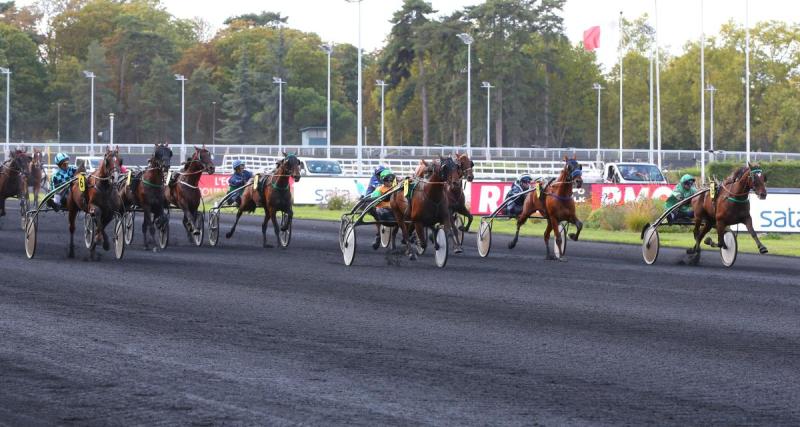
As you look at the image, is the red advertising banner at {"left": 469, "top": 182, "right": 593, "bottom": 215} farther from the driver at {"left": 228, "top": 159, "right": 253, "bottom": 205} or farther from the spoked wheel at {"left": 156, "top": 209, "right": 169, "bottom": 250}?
the spoked wheel at {"left": 156, "top": 209, "right": 169, "bottom": 250}

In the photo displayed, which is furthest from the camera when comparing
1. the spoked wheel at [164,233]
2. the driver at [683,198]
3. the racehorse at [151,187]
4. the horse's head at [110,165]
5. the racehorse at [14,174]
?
the racehorse at [14,174]

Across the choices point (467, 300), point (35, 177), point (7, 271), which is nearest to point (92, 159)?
point (35, 177)

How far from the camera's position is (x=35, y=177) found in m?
29.4

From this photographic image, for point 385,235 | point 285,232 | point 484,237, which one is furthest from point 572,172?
point 285,232

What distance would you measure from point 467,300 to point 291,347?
3.84 meters

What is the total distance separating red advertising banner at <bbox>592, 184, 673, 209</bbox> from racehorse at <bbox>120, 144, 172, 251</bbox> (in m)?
13.9

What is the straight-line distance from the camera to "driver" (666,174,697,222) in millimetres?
19562

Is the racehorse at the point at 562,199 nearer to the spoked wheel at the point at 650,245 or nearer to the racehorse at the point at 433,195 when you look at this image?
the spoked wheel at the point at 650,245

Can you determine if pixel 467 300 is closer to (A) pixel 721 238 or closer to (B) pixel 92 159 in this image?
(A) pixel 721 238

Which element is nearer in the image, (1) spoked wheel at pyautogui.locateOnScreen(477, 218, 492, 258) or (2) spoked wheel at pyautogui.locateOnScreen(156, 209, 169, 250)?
(1) spoked wheel at pyautogui.locateOnScreen(477, 218, 492, 258)

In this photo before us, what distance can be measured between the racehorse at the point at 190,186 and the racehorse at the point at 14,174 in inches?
201

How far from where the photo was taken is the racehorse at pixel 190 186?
21594 mm

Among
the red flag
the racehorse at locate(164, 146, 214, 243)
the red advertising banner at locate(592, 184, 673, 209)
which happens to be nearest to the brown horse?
the racehorse at locate(164, 146, 214, 243)

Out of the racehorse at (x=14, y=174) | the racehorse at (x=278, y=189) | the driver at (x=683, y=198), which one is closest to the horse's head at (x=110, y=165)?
the racehorse at (x=278, y=189)
